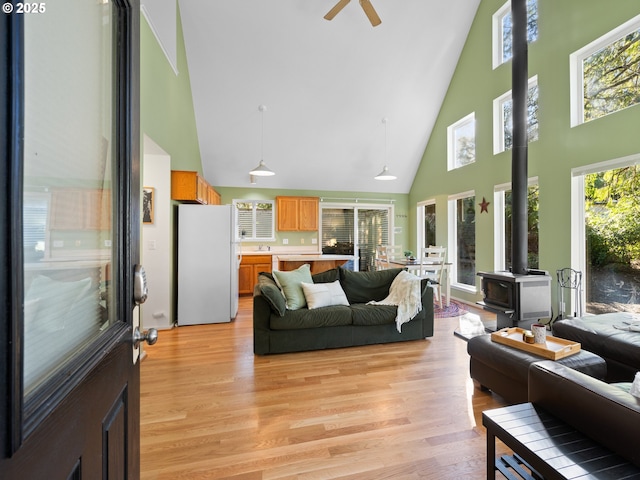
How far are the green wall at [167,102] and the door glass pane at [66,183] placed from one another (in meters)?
2.66

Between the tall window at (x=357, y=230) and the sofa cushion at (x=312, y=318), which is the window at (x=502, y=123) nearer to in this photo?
the tall window at (x=357, y=230)

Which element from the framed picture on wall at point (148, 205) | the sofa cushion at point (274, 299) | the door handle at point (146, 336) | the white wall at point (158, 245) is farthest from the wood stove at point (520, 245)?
the framed picture on wall at point (148, 205)

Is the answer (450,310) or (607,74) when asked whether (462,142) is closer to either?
(607,74)

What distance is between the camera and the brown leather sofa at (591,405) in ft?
3.62

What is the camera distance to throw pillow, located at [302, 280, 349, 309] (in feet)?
11.3

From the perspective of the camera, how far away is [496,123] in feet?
15.9

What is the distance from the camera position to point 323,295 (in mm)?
3488

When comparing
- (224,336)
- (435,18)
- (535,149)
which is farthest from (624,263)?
(224,336)

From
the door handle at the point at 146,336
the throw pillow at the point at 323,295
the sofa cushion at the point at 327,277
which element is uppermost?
the door handle at the point at 146,336

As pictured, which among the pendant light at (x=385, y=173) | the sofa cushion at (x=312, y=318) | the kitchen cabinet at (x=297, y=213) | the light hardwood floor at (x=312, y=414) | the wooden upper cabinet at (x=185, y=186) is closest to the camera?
the light hardwood floor at (x=312, y=414)

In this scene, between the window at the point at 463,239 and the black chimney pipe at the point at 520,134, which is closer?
the black chimney pipe at the point at 520,134

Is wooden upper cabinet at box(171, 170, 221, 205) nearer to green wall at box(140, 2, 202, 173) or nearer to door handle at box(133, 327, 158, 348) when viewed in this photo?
green wall at box(140, 2, 202, 173)

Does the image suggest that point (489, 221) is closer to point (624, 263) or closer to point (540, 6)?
point (624, 263)

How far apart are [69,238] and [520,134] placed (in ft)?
14.7
